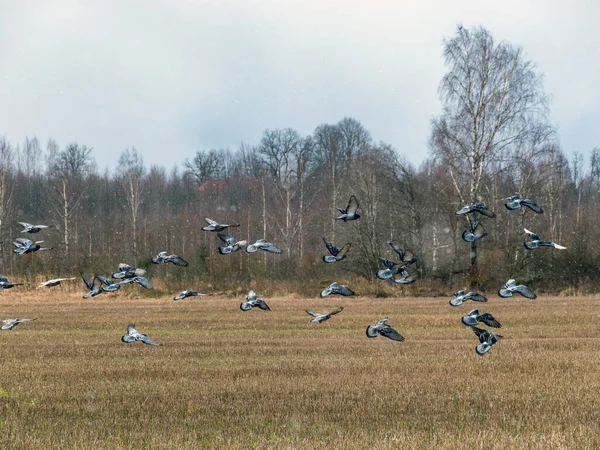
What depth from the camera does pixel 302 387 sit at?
1386cm

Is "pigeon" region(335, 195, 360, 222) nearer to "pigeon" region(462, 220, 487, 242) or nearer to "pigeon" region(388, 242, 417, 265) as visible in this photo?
"pigeon" region(388, 242, 417, 265)

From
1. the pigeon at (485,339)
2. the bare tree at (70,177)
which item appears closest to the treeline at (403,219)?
the bare tree at (70,177)

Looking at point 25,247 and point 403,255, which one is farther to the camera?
point 25,247

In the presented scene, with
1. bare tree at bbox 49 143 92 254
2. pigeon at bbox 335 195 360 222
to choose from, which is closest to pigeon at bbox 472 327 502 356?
pigeon at bbox 335 195 360 222

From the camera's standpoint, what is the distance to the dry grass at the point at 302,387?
33.8 feet

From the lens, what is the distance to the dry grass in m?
10.3

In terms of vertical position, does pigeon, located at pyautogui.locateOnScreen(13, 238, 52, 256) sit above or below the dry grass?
above

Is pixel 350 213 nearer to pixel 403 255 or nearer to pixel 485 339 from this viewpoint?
pixel 403 255

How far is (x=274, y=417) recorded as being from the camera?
1169 centimetres

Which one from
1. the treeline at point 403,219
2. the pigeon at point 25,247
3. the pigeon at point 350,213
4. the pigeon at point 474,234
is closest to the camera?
the pigeon at point 350,213

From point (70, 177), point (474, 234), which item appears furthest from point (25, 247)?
point (70, 177)

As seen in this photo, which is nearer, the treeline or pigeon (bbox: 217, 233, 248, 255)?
pigeon (bbox: 217, 233, 248, 255)

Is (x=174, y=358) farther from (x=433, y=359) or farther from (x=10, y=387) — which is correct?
(x=433, y=359)

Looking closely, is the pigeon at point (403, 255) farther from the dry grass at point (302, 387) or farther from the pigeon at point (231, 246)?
the pigeon at point (231, 246)
